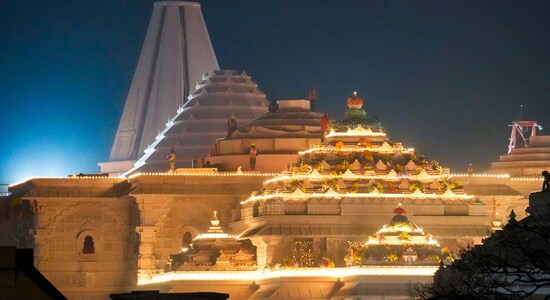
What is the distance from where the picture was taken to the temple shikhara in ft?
309

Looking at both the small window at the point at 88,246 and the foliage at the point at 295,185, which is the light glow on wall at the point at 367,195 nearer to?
the foliage at the point at 295,185

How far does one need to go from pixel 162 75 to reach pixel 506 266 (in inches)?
3384

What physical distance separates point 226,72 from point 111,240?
15075 mm

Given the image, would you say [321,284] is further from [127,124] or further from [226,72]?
[127,124]

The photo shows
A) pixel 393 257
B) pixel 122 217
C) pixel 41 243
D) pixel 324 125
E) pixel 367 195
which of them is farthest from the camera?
pixel 122 217

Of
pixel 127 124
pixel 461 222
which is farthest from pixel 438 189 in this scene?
pixel 127 124

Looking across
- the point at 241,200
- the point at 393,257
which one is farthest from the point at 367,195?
the point at 241,200

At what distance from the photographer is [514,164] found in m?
123

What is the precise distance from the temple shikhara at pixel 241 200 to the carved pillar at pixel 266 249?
0.06 m

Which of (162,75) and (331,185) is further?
(162,75)

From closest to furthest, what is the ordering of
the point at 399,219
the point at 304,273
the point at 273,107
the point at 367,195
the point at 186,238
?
the point at 399,219 → the point at 304,273 → the point at 367,195 → the point at 186,238 → the point at 273,107

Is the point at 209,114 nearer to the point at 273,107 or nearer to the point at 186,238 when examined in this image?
the point at 273,107

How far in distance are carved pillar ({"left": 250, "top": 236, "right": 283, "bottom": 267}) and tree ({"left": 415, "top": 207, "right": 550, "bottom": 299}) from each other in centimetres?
3256

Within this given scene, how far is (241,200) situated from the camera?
110 m
